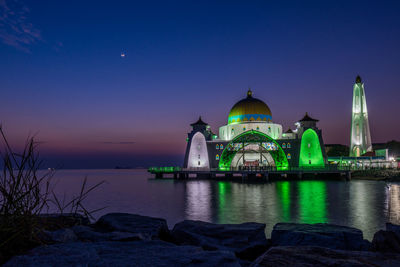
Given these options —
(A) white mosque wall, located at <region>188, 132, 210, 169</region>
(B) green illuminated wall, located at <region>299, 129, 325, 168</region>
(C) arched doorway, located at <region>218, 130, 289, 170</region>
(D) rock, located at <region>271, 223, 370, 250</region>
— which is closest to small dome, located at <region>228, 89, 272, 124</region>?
(C) arched doorway, located at <region>218, 130, 289, 170</region>

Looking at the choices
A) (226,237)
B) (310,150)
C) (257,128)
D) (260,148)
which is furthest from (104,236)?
(257,128)

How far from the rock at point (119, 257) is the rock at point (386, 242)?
2500 millimetres

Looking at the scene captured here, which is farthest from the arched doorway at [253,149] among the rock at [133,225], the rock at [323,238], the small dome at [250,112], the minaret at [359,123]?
the rock at [323,238]

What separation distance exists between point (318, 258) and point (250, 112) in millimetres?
68030

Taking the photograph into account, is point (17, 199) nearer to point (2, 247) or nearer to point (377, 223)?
point (2, 247)

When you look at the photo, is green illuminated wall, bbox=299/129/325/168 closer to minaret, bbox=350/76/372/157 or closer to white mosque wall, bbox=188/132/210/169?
white mosque wall, bbox=188/132/210/169

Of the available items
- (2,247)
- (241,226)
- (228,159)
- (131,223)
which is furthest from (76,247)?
(228,159)

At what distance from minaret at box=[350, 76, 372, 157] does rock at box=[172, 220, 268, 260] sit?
3108 inches

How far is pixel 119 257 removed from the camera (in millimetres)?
3051

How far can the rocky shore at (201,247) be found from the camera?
283cm

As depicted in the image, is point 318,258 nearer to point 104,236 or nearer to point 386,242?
point 386,242

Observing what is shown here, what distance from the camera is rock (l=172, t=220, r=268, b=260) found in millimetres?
5531

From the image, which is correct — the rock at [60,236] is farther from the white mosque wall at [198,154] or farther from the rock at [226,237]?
the white mosque wall at [198,154]

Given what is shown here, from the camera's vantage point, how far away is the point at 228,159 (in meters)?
64.4
